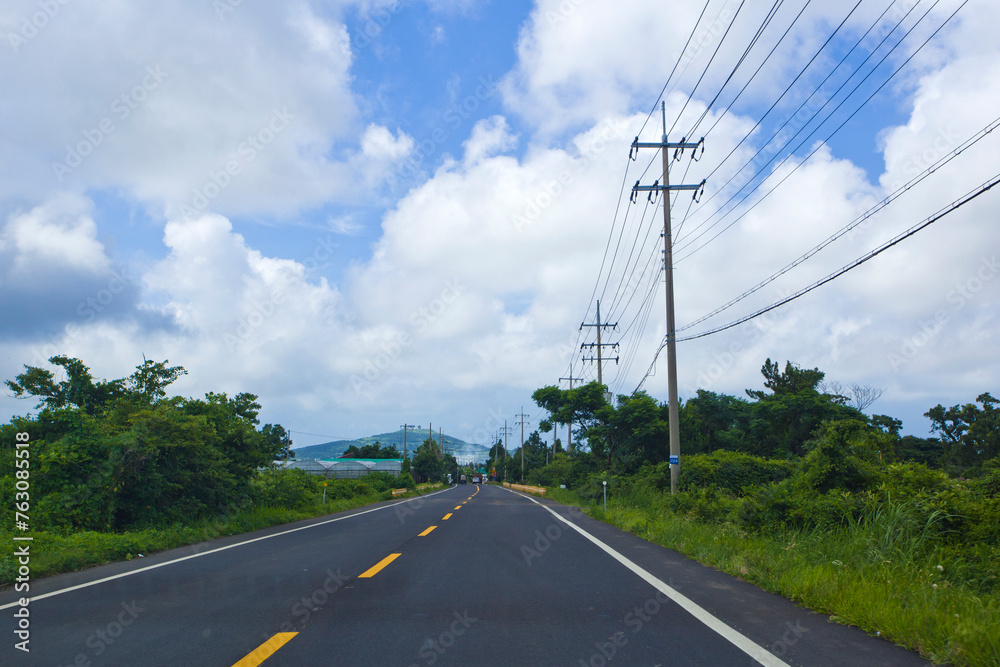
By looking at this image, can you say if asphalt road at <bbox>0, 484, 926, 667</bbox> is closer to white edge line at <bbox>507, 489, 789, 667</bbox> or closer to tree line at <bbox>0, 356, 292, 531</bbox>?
white edge line at <bbox>507, 489, 789, 667</bbox>

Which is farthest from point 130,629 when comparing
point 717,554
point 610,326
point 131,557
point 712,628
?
point 610,326

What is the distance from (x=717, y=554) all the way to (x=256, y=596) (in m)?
6.38

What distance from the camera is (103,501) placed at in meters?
12.4

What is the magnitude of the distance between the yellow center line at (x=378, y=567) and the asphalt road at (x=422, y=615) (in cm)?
4

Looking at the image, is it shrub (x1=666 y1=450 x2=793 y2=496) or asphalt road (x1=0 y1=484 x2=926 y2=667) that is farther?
shrub (x1=666 y1=450 x2=793 y2=496)

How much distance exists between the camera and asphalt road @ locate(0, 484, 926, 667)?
14.6 ft

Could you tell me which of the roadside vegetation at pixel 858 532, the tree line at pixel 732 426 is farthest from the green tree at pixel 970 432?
the roadside vegetation at pixel 858 532

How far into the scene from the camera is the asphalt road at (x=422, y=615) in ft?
14.6

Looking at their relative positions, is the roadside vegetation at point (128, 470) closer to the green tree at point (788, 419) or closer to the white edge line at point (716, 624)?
the white edge line at point (716, 624)

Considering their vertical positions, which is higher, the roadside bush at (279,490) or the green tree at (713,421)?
the green tree at (713,421)

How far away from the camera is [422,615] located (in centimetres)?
559

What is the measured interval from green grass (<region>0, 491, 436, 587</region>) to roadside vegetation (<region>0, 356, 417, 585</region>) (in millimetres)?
20

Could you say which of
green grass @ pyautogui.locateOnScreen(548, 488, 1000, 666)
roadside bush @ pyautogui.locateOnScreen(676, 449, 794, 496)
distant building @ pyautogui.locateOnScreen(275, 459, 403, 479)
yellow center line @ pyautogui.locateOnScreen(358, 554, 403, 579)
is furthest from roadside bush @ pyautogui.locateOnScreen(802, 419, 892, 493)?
distant building @ pyautogui.locateOnScreen(275, 459, 403, 479)

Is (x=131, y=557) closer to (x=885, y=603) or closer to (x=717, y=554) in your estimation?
(x=717, y=554)
